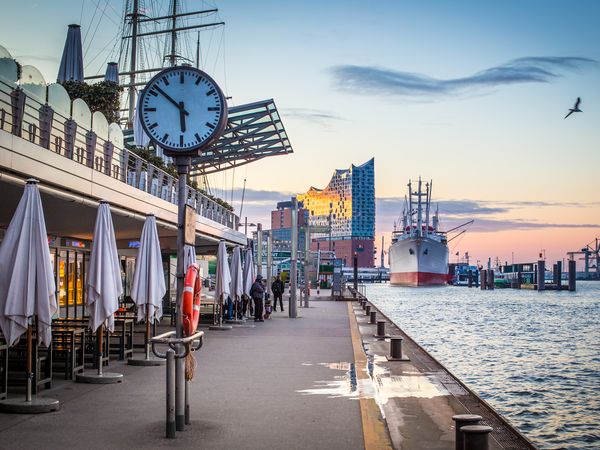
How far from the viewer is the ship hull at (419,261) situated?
147 metres

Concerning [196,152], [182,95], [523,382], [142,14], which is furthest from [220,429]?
[142,14]

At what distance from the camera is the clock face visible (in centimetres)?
893

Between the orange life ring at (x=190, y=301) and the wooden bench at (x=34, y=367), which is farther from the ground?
the orange life ring at (x=190, y=301)

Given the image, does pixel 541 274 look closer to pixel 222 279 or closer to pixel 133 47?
pixel 133 47

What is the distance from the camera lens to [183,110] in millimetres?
8961

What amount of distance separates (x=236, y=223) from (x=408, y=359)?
28.1 meters

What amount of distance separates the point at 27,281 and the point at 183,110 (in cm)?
332

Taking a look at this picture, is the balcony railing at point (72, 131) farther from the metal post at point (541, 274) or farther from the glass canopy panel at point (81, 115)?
the metal post at point (541, 274)

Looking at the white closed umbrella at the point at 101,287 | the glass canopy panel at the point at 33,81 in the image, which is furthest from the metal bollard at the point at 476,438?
the glass canopy panel at the point at 33,81

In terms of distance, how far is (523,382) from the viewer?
74.8 feet

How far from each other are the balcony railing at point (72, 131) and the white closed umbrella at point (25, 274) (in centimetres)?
274

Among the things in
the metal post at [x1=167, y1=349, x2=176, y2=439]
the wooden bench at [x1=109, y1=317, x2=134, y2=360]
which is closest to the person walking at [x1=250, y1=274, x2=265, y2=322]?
the wooden bench at [x1=109, y1=317, x2=134, y2=360]

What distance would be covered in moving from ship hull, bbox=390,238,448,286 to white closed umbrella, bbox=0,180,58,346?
136 m

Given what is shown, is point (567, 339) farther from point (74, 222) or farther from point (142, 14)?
point (142, 14)
